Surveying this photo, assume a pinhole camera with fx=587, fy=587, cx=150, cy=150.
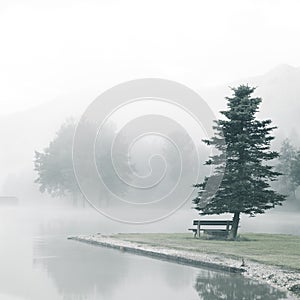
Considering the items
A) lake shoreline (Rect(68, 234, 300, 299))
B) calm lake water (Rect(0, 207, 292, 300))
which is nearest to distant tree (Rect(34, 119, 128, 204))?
lake shoreline (Rect(68, 234, 300, 299))

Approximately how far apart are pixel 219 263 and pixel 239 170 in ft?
46.2

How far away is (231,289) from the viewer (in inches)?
692

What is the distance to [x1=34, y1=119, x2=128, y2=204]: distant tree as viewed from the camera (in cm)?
9156

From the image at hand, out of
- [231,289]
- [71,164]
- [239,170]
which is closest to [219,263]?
[231,289]

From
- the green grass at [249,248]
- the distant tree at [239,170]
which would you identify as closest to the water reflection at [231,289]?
the green grass at [249,248]

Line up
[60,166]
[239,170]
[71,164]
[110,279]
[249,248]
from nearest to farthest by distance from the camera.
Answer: [110,279]
[249,248]
[239,170]
[71,164]
[60,166]

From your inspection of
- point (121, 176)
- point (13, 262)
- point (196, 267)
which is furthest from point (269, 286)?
point (121, 176)

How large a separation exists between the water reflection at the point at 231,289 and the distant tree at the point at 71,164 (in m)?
71.7

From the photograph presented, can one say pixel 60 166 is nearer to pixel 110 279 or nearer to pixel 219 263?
pixel 219 263

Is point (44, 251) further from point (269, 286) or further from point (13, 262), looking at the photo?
point (269, 286)

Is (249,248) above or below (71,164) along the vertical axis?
below

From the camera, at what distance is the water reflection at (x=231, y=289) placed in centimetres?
1650

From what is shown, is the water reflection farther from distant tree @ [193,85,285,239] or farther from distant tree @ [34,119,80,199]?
distant tree @ [34,119,80,199]

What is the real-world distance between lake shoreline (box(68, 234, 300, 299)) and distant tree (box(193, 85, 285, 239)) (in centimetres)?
654
